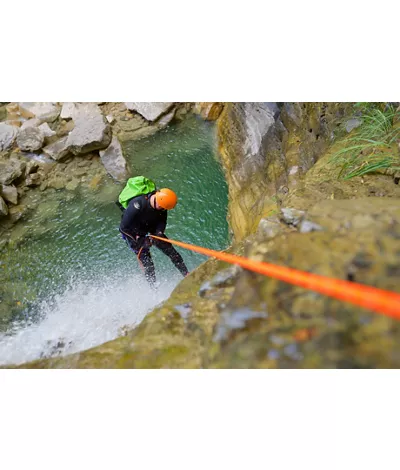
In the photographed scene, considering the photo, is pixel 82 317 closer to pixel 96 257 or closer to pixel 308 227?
pixel 96 257

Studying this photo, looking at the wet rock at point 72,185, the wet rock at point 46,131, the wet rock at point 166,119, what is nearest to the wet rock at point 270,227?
the wet rock at point 72,185

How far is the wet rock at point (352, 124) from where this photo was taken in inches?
144

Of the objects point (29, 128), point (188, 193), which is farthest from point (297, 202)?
point (29, 128)

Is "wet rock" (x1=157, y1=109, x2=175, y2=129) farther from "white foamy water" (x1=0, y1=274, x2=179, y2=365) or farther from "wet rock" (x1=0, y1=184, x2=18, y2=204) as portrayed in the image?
"white foamy water" (x1=0, y1=274, x2=179, y2=365)

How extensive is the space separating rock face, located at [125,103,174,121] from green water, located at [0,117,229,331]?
0.82 metres

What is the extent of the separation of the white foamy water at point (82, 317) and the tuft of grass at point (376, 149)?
97.7 inches

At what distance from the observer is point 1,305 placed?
4.76 m

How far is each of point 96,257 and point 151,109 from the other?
4.49 m

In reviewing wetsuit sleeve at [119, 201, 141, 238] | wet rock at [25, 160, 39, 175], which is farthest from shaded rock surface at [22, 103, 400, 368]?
wet rock at [25, 160, 39, 175]

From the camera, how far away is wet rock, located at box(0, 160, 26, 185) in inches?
261

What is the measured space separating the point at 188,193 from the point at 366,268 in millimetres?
5097

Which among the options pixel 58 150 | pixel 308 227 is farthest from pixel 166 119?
pixel 308 227

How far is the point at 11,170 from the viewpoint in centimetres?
679

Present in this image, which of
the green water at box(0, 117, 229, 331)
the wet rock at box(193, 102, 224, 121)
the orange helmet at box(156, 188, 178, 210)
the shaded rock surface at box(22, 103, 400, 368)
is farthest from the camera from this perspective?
the wet rock at box(193, 102, 224, 121)
